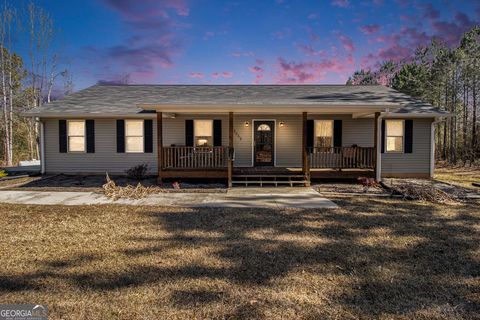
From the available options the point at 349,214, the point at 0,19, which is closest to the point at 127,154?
the point at 349,214

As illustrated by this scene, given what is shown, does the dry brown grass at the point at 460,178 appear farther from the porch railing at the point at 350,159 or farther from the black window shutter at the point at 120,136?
the black window shutter at the point at 120,136

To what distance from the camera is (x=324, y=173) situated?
1029 cm

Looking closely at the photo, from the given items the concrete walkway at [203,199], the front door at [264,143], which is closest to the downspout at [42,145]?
the concrete walkway at [203,199]

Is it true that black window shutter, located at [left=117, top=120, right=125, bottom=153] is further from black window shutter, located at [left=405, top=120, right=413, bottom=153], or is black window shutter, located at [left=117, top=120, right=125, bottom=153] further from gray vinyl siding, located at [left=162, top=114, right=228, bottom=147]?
black window shutter, located at [left=405, top=120, right=413, bottom=153]

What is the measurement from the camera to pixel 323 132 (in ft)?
39.3

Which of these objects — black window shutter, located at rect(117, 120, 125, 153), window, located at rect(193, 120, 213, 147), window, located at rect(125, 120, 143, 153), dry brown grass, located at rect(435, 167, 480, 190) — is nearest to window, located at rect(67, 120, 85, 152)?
black window shutter, located at rect(117, 120, 125, 153)

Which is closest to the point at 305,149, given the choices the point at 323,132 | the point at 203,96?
the point at 323,132

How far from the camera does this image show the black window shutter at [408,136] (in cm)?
1152

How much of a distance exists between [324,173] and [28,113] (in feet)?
41.0

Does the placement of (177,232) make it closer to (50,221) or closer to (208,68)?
(50,221)

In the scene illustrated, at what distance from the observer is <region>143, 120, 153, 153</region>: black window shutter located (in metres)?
11.9

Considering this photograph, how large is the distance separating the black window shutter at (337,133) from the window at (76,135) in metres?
11.2

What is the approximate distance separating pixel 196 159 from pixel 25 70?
74.4 ft

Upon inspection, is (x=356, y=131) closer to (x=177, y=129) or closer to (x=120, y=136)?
(x=177, y=129)
